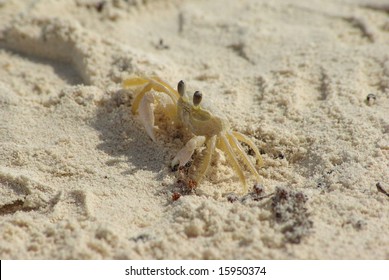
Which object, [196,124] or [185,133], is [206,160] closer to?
[196,124]

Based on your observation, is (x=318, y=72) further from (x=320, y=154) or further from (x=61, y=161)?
(x=61, y=161)

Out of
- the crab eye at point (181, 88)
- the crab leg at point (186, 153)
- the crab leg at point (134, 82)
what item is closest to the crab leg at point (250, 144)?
the crab leg at point (186, 153)

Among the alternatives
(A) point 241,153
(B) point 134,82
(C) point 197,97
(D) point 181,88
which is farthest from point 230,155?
(B) point 134,82

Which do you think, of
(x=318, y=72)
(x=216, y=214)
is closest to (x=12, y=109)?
(x=216, y=214)

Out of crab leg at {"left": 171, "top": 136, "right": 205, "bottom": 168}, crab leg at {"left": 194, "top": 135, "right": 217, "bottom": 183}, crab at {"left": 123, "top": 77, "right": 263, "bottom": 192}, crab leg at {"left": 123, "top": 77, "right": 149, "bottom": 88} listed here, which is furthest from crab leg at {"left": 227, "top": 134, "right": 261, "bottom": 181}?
crab leg at {"left": 123, "top": 77, "right": 149, "bottom": 88}

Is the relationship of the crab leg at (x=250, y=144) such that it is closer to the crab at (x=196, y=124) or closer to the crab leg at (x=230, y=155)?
the crab at (x=196, y=124)
